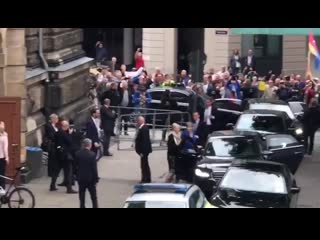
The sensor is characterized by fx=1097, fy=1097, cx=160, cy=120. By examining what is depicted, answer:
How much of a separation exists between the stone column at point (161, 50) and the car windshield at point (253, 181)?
27979mm

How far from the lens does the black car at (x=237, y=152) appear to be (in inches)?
875

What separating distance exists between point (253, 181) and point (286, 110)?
10964mm

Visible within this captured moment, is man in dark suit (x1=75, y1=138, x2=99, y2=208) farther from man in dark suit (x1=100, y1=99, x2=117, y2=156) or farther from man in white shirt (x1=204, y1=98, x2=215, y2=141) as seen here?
man in white shirt (x1=204, y1=98, x2=215, y2=141)

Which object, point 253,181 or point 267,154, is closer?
point 253,181

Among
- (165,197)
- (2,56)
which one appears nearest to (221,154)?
(2,56)

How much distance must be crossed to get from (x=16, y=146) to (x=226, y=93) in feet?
39.8

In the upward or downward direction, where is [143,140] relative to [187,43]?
downward

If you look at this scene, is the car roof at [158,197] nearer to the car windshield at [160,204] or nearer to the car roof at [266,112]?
the car windshield at [160,204]

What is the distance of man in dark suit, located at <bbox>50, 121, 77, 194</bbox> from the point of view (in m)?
23.2

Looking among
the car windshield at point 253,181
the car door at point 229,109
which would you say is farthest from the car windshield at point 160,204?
the car door at point 229,109

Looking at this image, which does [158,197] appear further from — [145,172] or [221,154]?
[145,172]

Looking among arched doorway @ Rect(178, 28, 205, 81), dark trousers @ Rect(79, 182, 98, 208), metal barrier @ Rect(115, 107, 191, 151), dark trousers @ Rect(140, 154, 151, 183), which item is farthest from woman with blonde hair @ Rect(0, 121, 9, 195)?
arched doorway @ Rect(178, 28, 205, 81)

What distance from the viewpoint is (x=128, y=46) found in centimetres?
5062

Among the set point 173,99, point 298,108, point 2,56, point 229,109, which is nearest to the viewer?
point 2,56
